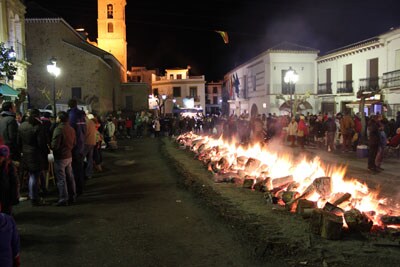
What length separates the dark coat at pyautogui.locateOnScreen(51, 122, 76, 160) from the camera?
7742mm

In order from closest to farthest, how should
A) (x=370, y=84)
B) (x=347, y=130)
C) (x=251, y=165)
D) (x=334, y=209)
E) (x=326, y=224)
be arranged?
(x=326, y=224) < (x=334, y=209) < (x=251, y=165) < (x=347, y=130) < (x=370, y=84)

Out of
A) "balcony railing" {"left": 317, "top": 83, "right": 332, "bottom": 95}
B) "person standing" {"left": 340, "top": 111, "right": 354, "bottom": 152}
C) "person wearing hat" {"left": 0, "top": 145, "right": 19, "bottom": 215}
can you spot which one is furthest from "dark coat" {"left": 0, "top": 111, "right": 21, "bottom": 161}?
"balcony railing" {"left": 317, "top": 83, "right": 332, "bottom": 95}

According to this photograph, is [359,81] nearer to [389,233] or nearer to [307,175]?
[307,175]

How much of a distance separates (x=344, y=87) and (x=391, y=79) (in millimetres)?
6774

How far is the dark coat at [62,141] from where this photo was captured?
25.4ft

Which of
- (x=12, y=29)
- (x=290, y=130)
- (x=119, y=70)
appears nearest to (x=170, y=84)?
(x=119, y=70)

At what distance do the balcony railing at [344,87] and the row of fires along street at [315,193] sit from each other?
25.1m

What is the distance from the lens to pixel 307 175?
28.0ft

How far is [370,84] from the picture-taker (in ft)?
99.6

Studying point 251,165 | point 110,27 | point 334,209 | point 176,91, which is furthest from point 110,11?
point 334,209

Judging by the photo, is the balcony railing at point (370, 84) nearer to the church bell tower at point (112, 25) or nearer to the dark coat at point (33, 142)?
the dark coat at point (33, 142)

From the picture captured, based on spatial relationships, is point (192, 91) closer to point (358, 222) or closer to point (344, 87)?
point (344, 87)

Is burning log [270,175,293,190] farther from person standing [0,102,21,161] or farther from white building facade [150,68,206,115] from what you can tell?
white building facade [150,68,206,115]

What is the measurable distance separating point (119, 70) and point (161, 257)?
5370 cm
